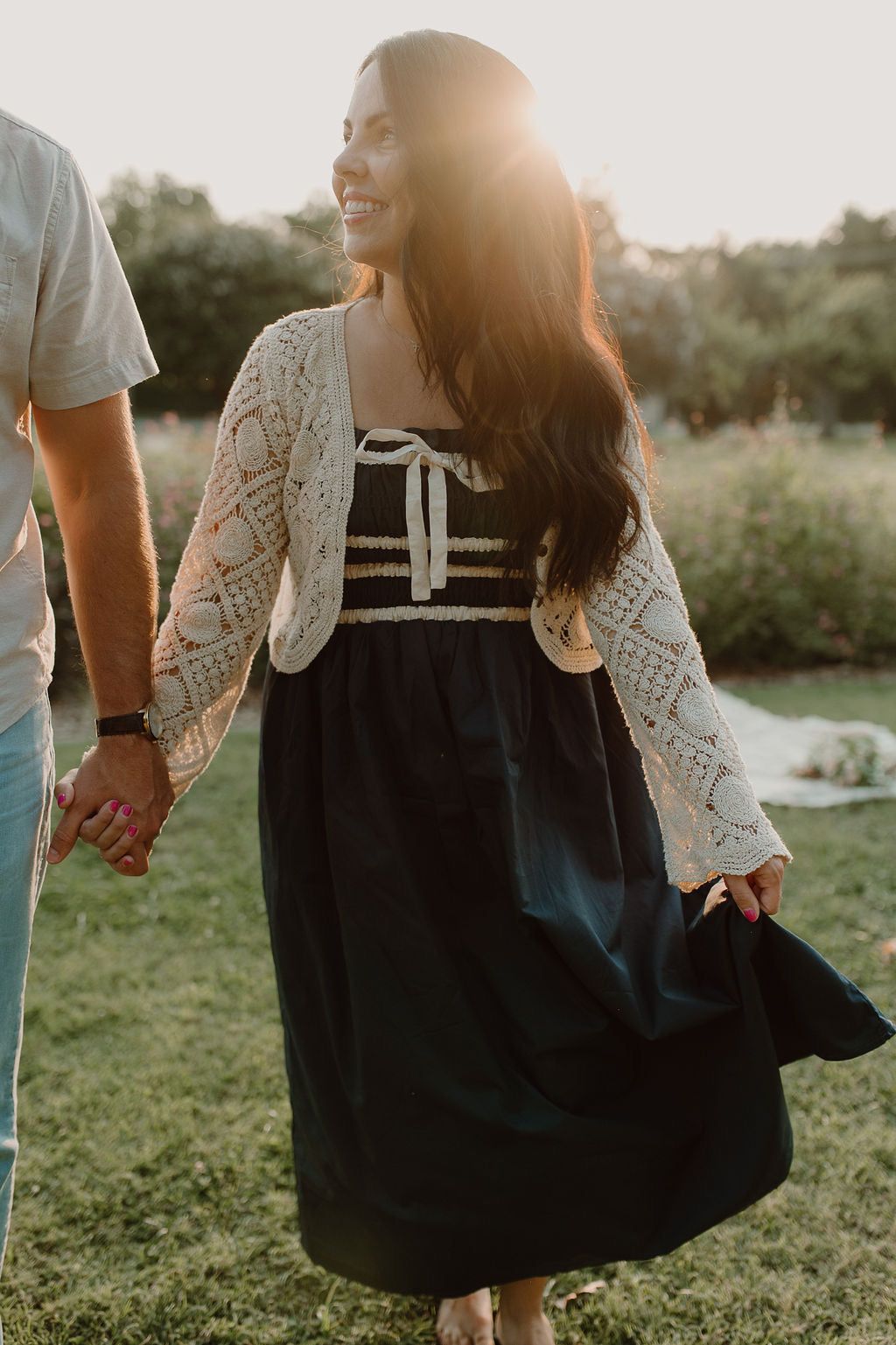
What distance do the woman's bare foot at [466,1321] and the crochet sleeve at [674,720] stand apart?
36.8 inches

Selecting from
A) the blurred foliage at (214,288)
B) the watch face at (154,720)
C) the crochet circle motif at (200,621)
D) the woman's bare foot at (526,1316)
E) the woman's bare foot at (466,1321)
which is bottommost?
the blurred foliage at (214,288)

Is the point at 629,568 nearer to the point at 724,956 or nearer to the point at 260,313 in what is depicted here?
the point at 724,956

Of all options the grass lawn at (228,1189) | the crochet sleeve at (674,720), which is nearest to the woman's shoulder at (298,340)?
the crochet sleeve at (674,720)

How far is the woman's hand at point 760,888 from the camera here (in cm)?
155

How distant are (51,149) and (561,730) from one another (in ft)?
3.67

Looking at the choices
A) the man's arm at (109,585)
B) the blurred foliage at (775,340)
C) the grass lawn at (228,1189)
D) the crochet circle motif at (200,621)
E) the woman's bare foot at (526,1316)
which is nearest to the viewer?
the man's arm at (109,585)

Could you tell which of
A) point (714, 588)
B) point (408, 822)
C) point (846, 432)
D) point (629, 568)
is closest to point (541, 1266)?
point (408, 822)

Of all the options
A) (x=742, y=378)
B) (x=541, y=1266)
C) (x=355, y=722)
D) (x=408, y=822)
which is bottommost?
(x=742, y=378)

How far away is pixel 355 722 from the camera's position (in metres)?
1.68

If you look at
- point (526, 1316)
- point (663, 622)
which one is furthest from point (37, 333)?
point (526, 1316)

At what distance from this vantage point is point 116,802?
166cm

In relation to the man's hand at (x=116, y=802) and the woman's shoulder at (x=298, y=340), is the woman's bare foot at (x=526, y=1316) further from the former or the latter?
the woman's shoulder at (x=298, y=340)

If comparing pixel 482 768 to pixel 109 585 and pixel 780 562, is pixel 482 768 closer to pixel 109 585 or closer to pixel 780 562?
pixel 109 585

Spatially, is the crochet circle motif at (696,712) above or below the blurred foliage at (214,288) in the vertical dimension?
above
